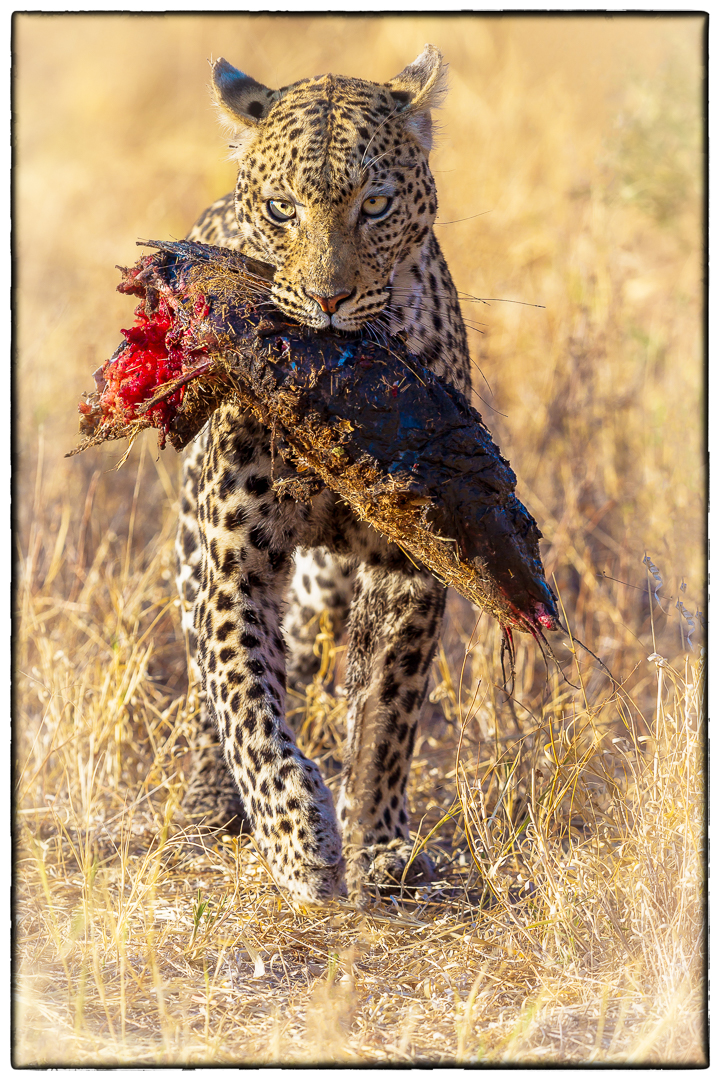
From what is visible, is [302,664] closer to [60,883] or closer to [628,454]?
[60,883]

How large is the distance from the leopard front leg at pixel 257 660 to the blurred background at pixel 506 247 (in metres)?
0.90

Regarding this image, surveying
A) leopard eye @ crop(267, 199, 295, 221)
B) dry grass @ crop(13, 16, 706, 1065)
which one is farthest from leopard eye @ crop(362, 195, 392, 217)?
dry grass @ crop(13, 16, 706, 1065)

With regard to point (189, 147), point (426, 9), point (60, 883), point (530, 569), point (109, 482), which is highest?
point (189, 147)

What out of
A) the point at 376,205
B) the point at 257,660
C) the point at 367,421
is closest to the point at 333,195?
the point at 376,205

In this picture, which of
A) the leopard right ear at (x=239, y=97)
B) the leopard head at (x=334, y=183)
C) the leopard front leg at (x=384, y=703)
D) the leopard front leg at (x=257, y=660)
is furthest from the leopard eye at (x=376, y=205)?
the leopard front leg at (x=384, y=703)

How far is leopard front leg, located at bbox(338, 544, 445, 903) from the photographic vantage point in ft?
13.1

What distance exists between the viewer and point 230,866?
4.23 m

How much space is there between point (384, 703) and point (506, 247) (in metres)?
4.86

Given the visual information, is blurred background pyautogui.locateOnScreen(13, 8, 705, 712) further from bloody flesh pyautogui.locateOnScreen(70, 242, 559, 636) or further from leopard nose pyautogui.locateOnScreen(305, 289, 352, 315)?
leopard nose pyautogui.locateOnScreen(305, 289, 352, 315)

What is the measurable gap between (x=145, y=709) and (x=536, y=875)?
1928 mm

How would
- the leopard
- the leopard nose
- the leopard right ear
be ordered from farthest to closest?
the leopard right ear < the leopard < the leopard nose

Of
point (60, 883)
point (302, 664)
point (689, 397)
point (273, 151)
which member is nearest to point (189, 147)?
point (689, 397)

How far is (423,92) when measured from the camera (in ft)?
12.9

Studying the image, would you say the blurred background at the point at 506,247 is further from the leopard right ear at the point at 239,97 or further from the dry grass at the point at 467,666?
the leopard right ear at the point at 239,97
